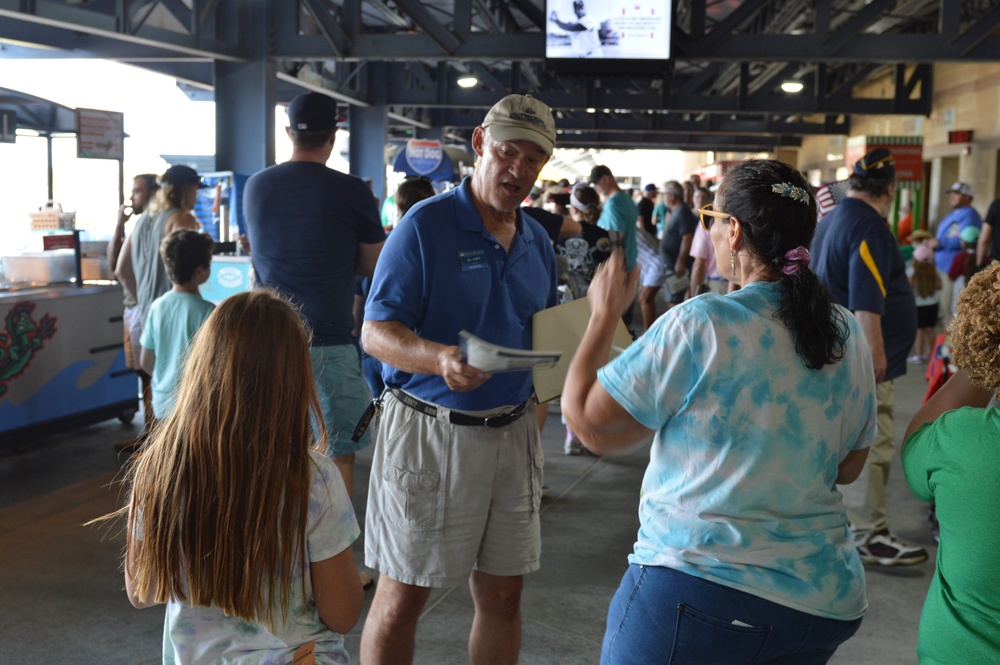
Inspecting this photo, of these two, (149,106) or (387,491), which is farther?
(149,106)

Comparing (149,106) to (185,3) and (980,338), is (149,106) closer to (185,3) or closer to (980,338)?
(185,3)

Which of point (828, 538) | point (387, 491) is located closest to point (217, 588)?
point (387, 491)

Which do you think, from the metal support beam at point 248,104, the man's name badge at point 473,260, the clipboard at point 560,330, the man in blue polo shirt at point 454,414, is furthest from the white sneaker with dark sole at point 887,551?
the metal support beam at point 248,104

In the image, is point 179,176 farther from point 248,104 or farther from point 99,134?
point 248,104

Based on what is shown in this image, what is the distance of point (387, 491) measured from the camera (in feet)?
8.71

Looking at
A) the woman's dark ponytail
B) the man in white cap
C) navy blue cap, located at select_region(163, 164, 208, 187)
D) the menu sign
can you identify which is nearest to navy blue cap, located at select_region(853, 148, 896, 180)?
the woman's dark ponytail

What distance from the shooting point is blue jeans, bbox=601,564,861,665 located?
175 cm

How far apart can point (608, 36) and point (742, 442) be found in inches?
352

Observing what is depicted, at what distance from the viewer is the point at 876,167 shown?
440 cm

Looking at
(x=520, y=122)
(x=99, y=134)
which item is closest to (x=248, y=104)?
(x=99, y=134)

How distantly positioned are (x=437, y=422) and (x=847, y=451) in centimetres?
111

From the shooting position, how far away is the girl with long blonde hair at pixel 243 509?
173cm

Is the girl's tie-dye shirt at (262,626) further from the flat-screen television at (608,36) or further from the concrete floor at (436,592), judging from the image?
the flat-screen television at (608,36)

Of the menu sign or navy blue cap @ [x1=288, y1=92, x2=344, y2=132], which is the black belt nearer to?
navy blue cap @ [x1=288, y1=92, x2=344, y2=132]
